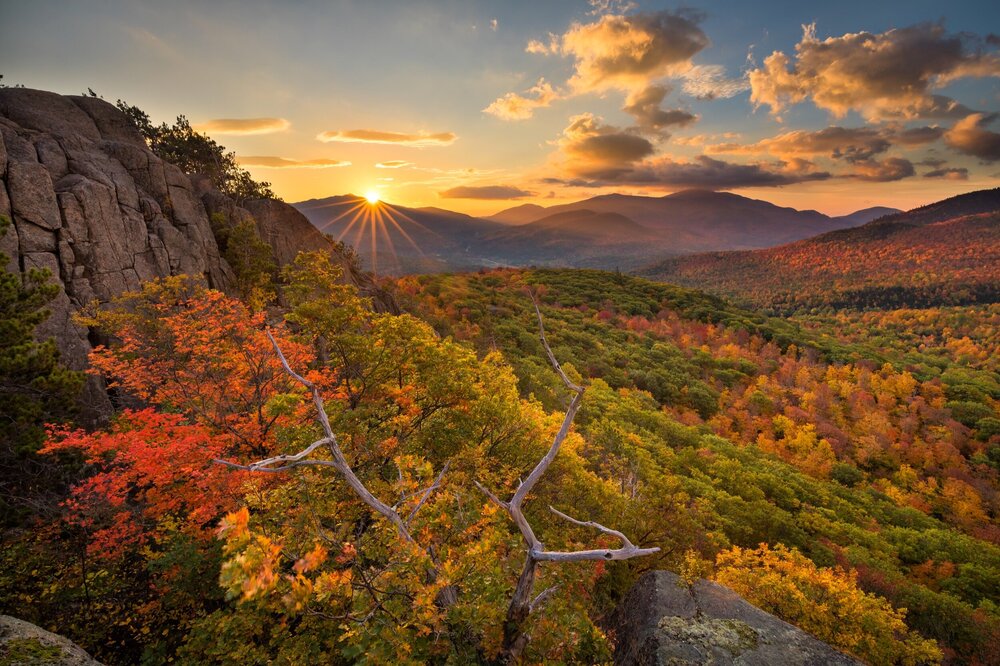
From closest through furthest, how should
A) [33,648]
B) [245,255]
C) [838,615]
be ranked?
[33,648], [838,615], [245,255]

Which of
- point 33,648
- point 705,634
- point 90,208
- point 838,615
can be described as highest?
point 90,208

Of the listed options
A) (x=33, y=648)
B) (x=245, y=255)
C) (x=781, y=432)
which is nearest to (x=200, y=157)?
(x=245, y=255)

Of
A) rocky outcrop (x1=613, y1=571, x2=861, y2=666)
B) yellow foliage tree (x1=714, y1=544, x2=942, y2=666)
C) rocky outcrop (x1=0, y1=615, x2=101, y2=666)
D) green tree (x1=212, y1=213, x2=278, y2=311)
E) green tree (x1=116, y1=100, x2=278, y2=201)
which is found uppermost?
green tree (x1=116, y1=100, x2=278, y2=201)

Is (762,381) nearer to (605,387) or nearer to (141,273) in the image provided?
(605,387)

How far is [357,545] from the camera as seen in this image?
10.4 meters

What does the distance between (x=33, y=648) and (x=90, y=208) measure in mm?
31989

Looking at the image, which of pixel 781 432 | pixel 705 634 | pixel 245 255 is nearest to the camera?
pixel 705 634

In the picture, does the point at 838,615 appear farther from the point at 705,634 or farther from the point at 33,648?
the point at 33,648

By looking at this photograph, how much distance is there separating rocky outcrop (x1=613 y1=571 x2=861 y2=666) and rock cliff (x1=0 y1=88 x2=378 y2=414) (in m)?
25.8

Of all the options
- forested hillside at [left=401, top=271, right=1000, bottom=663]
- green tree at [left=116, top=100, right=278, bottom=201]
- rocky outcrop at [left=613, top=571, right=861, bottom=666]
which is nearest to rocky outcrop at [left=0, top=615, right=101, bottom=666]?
rocky outcrop at [left=613, top=571, right=861, bottom=666]

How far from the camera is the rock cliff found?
23.9 m

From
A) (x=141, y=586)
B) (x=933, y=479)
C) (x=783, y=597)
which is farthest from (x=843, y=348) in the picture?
(x=141, y=586)

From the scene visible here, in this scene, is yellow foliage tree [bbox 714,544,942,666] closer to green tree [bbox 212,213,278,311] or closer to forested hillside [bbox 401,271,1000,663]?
forested hillside [bbox 401,271,1000,663]

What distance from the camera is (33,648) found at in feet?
22.9
